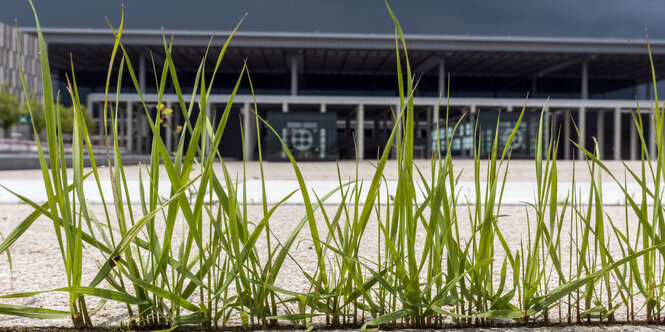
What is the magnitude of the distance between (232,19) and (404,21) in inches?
657

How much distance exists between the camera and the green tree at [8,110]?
30.1 meters

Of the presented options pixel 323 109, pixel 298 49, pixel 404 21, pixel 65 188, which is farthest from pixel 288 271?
pixel 404 21

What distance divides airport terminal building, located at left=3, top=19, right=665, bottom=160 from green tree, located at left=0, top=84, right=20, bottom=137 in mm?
4209

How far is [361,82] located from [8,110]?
25.4m

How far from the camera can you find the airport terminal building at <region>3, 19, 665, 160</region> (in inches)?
1173

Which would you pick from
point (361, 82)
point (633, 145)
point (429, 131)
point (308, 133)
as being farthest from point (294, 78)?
point (633, 145)

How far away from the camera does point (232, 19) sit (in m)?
49.4

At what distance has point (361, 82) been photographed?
4262cm

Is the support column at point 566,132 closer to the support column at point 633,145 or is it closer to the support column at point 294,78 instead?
the support column at point 633,145

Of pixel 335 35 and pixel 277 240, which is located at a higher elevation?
pixel 335 35

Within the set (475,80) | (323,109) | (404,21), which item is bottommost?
(323,109)

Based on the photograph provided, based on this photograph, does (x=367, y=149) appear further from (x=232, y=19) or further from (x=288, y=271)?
(x=288, y=271)

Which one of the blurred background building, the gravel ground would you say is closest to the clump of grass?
the gravel ground

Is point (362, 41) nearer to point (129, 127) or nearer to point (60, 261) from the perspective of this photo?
point (129, 127)
